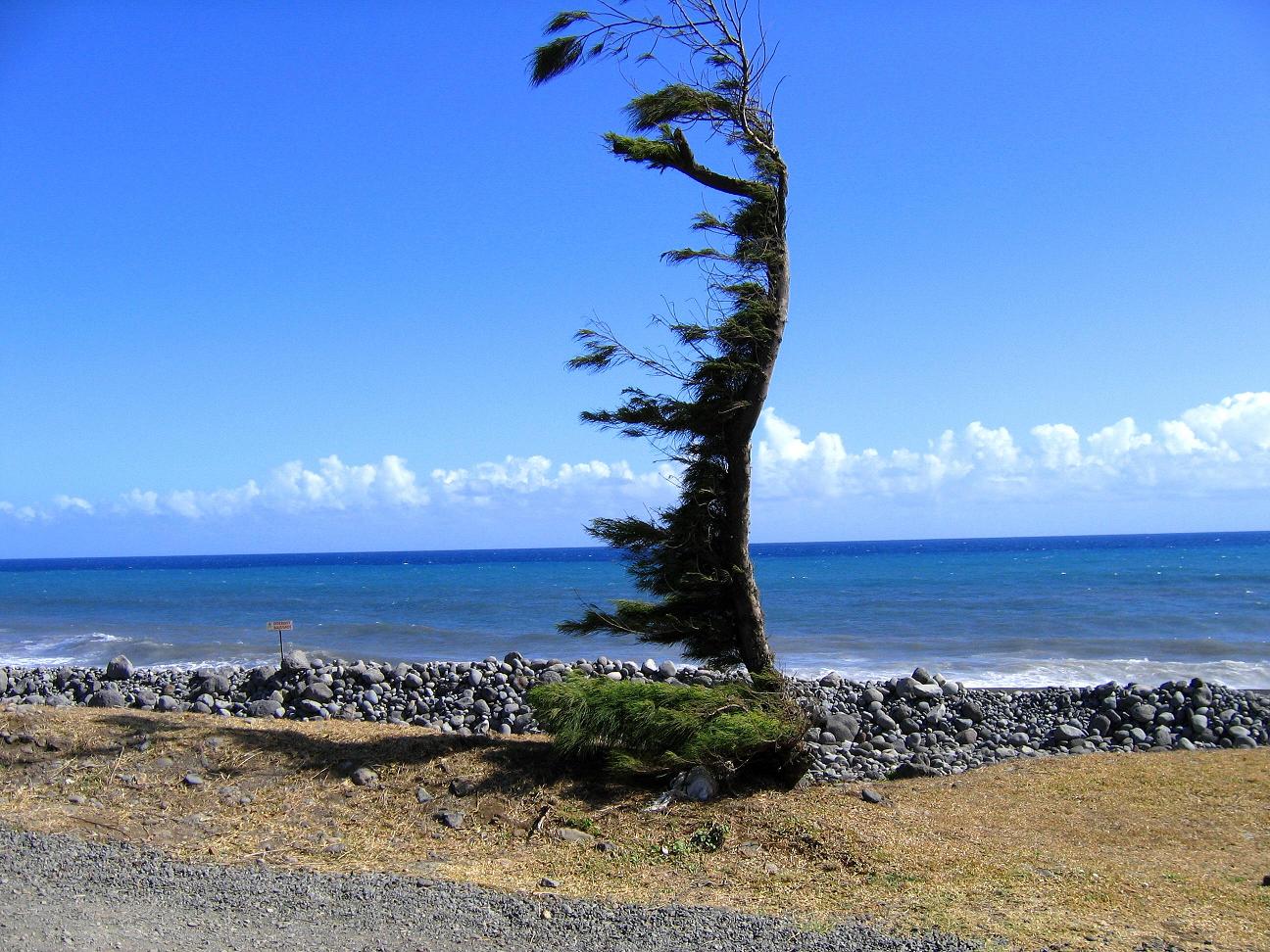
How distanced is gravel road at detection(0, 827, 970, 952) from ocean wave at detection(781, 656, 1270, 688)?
13.8 meters

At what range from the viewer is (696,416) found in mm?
7719

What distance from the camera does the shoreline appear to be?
11.3 meters

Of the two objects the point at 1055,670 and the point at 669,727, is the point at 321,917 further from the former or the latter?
the point at 1055,670

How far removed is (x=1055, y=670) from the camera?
2009 centimetres

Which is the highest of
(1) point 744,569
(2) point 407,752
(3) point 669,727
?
(1) point 744,569

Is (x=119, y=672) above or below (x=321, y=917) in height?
below

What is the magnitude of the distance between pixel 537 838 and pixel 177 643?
24627 millimetres

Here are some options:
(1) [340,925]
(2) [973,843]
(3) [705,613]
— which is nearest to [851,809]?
(2) [973,843]

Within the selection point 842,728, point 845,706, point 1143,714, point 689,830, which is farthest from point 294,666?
point 1143,714

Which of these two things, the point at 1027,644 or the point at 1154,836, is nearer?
the point at 1154,836

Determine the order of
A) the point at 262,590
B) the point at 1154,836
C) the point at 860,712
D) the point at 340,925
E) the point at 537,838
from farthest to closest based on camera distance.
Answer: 1. the point at 262,590
2. the point at 860,712
3. the point at 1154,836
4. the point at 537,838
5. the point at 340,925

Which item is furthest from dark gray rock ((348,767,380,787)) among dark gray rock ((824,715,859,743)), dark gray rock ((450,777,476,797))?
dark gray rock ((824,715,859,743))

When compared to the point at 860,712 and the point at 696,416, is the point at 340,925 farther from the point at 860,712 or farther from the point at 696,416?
the point at 860,712

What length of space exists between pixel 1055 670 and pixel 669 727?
52.1ft
